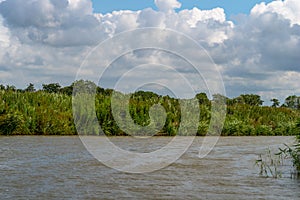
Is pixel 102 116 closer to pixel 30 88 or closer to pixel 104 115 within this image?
pixel 104 115

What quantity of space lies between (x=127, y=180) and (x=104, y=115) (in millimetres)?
10558

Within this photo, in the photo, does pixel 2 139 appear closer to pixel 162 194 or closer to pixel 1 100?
pixel 1 100

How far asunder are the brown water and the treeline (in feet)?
17.5

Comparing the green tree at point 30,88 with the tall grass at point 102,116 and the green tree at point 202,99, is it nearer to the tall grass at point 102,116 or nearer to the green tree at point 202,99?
the tall grass at point 102,116

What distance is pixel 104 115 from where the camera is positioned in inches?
727

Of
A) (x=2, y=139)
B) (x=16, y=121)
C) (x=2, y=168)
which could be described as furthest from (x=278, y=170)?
(x=16, y=121)

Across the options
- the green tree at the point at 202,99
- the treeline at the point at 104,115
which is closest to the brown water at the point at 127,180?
the treeline at the point at 104,115

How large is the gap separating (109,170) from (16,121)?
324 inches

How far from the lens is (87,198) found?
21.4 feet

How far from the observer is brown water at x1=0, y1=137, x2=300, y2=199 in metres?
6.89

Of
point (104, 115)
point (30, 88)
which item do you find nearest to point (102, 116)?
point (104, 115)

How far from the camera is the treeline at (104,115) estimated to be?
16703mm

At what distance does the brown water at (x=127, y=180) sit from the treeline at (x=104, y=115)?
17.5 feet

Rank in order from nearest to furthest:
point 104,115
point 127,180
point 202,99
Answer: point 127,180 → point 104,115 → point 202,99
